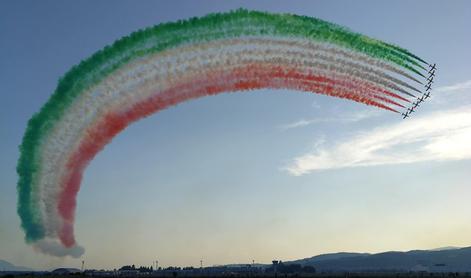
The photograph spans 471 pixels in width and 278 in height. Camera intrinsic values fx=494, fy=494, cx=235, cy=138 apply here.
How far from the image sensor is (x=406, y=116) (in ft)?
194


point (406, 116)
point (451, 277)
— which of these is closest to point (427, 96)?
point (406, 116)

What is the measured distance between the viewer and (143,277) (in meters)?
183

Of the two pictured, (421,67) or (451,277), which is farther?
(451,277)

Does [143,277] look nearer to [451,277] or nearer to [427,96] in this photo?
[451,277]

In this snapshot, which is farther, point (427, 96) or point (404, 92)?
point (427, 96)

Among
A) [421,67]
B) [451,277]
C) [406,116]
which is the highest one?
[421,67]

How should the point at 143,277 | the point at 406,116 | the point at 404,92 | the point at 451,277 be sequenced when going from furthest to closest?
the point at 143,277
the point at 451,277
the point at 406,116
the point at 404,92

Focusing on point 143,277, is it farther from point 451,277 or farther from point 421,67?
point 421,67

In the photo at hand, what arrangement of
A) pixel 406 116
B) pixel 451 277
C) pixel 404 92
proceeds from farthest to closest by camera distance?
pixel 451 277 < pixel 406 116 < pixel 404 92

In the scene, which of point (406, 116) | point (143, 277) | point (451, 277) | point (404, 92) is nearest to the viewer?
point (404, 92)

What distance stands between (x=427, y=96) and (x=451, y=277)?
91.3m

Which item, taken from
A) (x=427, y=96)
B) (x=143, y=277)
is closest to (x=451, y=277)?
(x=427, y=96)

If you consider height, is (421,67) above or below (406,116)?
above

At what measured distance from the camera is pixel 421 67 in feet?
182
